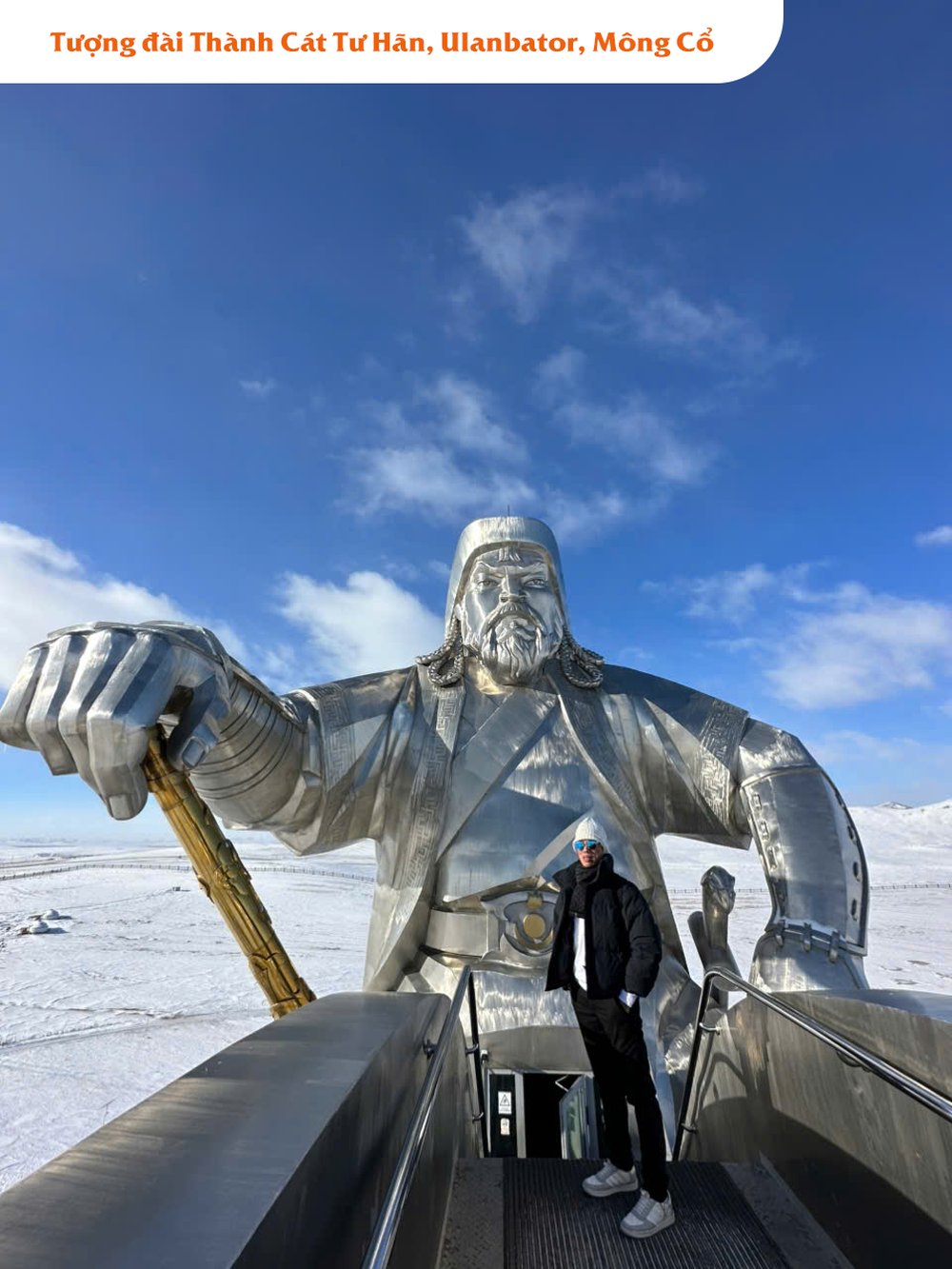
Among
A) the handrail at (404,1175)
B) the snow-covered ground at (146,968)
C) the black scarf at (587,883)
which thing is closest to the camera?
the handrail at (404,1175)

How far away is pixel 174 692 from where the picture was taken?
332 cm

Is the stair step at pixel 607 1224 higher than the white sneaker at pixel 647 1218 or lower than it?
lower

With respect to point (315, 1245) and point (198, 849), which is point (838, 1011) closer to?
point (315, 1245)

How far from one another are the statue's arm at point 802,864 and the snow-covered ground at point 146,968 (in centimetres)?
533

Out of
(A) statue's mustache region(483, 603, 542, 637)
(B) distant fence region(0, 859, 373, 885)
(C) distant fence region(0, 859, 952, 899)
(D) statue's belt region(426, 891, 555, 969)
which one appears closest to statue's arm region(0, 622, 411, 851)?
(A) statue's mustache region(483, 603, 542, 637)

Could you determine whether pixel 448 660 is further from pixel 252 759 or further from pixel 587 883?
pixel 587 883

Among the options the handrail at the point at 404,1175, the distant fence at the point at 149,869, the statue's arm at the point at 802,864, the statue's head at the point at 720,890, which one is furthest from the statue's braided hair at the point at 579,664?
the distant fence at the point at 149,869

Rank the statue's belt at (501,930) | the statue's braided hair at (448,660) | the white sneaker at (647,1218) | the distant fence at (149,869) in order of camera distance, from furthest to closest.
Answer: the distant fence at (149,869) → the statue's braided hair at (448,660) → the statue's belt at (501,930) → the white sneaker at (647,1218)

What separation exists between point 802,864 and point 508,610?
2.24 metres

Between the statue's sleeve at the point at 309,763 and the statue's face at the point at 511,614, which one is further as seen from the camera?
the statue's face at the point at 511,614

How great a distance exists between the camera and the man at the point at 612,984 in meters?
2.39

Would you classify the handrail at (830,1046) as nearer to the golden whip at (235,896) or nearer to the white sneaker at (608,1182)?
the white sneaker at (608,1182)

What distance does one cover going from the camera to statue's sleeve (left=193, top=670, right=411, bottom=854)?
13.5 feet

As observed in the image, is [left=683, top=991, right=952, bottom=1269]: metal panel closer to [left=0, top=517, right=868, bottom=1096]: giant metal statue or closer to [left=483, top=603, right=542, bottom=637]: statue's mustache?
[left=0, top=517, right=868, bottom=1096]: giant metal statue
